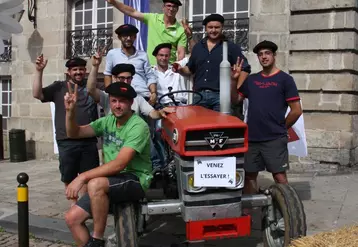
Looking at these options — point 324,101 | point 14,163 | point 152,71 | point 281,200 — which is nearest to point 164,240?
point 281,200

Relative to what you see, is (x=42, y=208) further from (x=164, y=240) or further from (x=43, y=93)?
(x=164, y=240)

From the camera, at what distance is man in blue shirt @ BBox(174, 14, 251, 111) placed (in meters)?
5.15

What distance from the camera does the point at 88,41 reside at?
11.5m

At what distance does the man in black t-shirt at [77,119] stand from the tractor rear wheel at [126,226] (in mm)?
1817

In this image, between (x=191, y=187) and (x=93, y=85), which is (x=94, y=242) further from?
(x=93, y=85)

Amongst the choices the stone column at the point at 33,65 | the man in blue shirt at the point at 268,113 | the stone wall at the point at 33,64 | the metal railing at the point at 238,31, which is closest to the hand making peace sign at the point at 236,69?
the man in blue shirt at the point at 268,113

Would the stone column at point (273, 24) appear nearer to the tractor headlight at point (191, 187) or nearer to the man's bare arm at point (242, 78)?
the man's bare arm at point (242, 78)

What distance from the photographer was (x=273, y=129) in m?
5.06

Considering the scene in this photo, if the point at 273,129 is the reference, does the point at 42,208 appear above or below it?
below

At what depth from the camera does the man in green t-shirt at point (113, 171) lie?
3840mm

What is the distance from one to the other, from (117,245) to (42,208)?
3.08 metres

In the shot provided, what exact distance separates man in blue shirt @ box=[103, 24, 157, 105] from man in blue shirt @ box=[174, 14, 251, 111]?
53 cm

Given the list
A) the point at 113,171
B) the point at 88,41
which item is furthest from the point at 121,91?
the point at 88,41

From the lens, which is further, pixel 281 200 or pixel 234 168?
pixel 281 200
